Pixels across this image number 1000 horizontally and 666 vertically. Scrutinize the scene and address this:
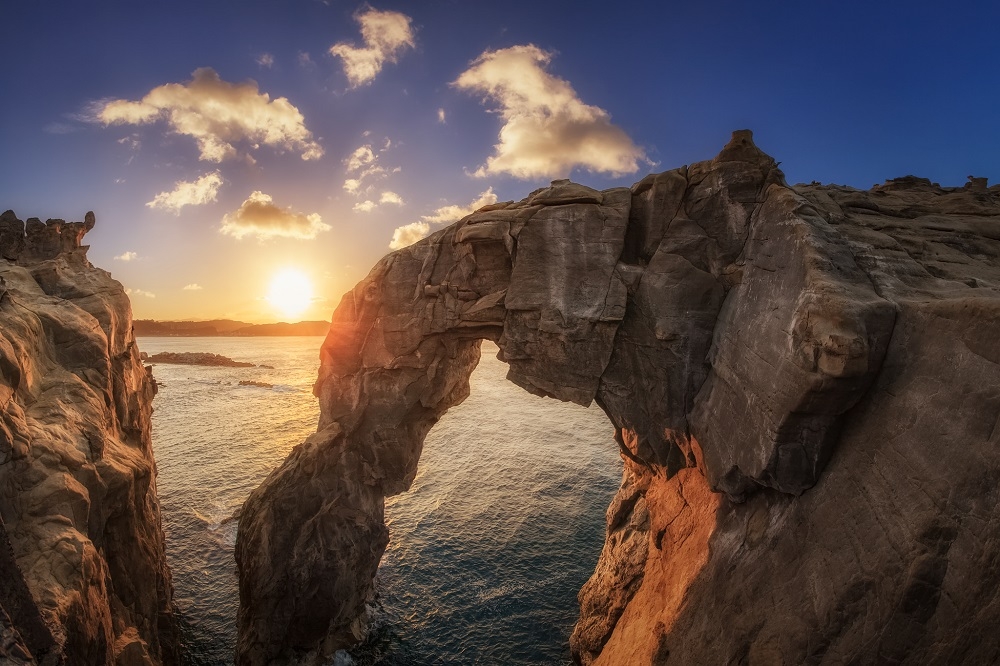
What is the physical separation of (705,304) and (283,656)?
25.3m

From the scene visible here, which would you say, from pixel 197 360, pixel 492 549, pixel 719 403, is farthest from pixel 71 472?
pixel 197 360

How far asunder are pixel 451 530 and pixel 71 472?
2351 cm

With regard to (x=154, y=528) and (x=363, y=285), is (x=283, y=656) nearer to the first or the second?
(x=154, y=528)

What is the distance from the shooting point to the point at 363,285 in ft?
78.7

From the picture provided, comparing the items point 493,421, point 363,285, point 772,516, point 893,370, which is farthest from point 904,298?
point 493,421

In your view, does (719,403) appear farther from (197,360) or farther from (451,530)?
(197,360)

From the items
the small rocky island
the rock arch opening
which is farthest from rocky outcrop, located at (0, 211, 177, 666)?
the small rocky island

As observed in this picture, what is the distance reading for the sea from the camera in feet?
74.9

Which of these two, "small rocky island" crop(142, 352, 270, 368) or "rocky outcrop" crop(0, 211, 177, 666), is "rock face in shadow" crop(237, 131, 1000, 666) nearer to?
"rocky outcrop" crop(0, 211, 177, 666)

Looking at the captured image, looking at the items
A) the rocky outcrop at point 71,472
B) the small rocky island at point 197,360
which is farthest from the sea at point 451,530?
the small rocky island at point 197,360

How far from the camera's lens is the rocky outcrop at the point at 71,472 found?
1087cm

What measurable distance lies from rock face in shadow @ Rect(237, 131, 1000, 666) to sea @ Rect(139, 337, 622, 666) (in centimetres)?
285

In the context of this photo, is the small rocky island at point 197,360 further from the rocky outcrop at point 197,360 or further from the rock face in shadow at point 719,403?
the rock face in shadow at point 719,403

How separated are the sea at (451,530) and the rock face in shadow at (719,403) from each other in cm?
285
